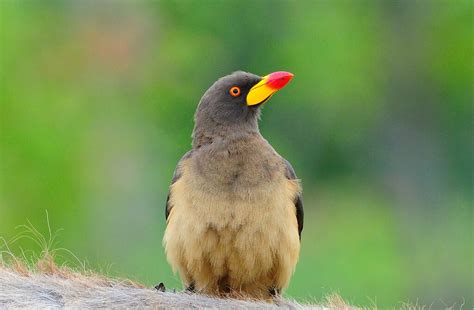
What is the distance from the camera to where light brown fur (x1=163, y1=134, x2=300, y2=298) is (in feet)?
26.2

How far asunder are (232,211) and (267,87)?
1.02m

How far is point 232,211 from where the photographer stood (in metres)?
7.98

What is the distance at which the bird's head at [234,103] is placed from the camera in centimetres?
851

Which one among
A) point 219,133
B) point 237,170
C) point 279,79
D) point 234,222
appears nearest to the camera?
point 234,222

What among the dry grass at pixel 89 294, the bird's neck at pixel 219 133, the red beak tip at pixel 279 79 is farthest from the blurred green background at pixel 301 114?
the dry grass at pixel 89 294

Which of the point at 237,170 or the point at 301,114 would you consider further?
the point at 301,114

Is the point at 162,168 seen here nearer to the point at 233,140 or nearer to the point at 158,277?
the point at 158,277

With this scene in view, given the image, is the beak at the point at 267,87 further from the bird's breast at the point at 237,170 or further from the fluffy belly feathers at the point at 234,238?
the fluffy belly feathers at the point at 234,238

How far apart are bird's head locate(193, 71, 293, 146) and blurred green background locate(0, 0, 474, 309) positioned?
12.5m

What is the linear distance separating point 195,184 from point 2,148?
45.7ft

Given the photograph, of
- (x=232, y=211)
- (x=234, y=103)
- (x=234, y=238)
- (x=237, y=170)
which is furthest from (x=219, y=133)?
(x=234, y=238)

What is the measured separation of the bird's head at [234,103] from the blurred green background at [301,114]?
494 inches

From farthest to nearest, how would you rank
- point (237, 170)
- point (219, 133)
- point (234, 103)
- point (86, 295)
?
1. point (234, 103)
2. point (219, 133)
3. point (237, 170)
4. point (86, 295)

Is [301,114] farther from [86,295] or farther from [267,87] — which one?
[86,295]
